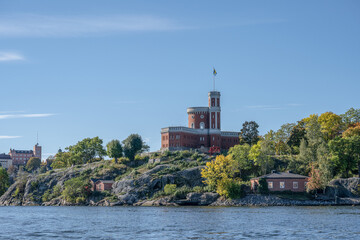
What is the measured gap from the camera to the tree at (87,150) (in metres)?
148

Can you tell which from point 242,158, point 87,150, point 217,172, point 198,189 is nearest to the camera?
point 217,172

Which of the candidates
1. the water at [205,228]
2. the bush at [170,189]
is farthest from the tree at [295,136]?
the water at [205,228]

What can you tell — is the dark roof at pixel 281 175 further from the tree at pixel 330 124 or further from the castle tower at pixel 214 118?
the castle tower at pixel 214 118

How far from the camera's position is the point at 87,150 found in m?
150

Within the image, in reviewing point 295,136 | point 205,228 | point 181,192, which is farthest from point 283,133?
point 205,228

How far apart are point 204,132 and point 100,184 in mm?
32594

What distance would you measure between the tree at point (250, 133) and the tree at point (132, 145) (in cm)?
2718

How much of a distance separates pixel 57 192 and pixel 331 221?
83.0 meters

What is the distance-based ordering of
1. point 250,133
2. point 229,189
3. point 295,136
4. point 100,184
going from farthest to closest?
point 250,133, point 295,136, point 100,184, point 229,189

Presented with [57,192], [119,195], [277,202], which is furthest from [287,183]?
[57,192]

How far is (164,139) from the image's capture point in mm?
133875

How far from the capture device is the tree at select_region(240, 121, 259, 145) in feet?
428

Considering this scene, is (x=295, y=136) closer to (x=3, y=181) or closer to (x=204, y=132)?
(x=204, y=132)

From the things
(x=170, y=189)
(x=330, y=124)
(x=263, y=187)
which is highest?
(x=330, y=124)
